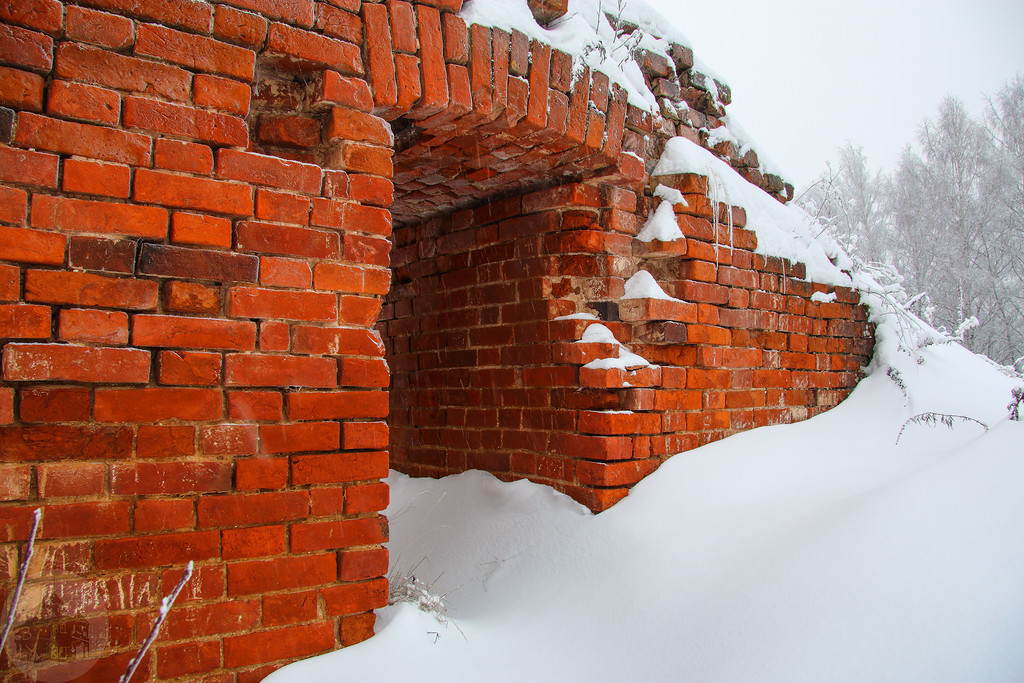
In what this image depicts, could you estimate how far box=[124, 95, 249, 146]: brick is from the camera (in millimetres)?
1748

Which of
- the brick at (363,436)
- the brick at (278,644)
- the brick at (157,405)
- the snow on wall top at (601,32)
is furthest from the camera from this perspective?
the snow on wall top at (601,32)

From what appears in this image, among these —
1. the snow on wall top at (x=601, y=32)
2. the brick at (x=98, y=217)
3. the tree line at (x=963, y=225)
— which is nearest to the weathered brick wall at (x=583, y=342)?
the snow on wall top at (x=601, y=32)

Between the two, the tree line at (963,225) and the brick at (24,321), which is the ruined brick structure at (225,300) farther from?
the tree line at (963,225)

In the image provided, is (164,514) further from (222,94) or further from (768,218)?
(768,218)

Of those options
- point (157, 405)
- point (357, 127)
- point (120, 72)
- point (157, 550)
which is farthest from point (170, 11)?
point (157, 550)

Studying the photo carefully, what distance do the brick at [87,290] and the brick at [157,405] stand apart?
22 centimetres

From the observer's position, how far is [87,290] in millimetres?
1679

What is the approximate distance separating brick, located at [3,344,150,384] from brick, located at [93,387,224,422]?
37mm

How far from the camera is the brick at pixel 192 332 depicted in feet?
5.70

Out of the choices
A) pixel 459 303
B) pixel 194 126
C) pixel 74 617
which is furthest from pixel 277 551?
pixel 459 303

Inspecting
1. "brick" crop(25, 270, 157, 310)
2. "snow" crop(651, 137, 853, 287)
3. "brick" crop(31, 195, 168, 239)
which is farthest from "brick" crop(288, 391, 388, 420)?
"snow" crop(651, 137, 853, 287)

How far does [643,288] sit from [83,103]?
2.06 m

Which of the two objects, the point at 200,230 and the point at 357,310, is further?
the point at 357,310

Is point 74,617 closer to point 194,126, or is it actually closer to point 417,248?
point 194,126
